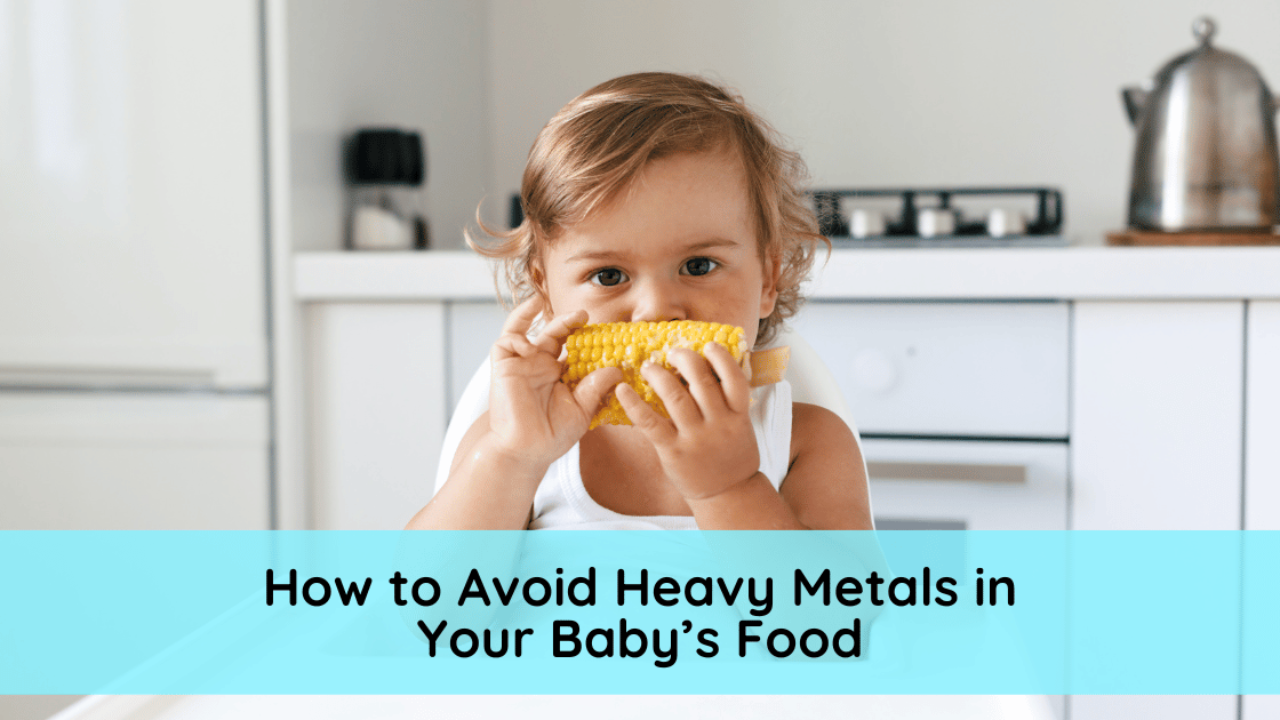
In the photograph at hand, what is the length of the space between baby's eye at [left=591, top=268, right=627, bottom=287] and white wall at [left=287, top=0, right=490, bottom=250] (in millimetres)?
694

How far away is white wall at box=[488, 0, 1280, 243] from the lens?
164 cm

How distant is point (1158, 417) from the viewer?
1.15m

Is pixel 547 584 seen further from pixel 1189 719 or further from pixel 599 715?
pixel 1189 719

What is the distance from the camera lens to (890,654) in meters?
0.48

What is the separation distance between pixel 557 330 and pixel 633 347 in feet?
0.18

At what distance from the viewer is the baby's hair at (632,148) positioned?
2.33 feet

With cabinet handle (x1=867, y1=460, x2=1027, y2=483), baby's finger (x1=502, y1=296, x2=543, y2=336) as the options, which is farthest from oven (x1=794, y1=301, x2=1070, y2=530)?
baby's finger (x1=502, y1=296, x2=543, y2=336)

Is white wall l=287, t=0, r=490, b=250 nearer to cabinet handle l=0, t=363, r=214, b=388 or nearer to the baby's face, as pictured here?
cabinet handle l=0, t=363, r=214, b=388

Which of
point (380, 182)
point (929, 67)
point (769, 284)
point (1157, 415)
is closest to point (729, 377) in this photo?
point (769, 284)

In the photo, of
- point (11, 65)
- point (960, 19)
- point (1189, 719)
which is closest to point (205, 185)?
point (11, 65)

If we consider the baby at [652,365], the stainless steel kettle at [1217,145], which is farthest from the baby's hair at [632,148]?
the stainless steel kettle at [1217,145]

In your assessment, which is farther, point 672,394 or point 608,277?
point 608,277

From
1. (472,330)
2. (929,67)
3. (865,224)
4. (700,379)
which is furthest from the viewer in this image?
(929,67)

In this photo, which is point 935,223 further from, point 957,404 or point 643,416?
point 643,416
